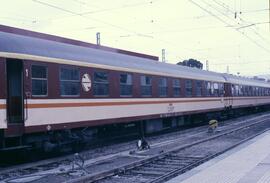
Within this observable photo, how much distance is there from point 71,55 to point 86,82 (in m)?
1.09

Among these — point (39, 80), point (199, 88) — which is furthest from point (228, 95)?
point (39, 80)

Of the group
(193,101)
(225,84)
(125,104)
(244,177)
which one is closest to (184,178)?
(244,177)

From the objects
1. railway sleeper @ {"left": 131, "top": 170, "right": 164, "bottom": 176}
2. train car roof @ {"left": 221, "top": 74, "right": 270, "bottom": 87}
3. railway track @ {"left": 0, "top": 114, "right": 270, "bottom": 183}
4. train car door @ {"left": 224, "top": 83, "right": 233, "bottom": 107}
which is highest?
train car roof @ {"left": 221, "top": 74, "right": 270, "bottom": 87}

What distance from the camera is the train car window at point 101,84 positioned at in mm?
15281

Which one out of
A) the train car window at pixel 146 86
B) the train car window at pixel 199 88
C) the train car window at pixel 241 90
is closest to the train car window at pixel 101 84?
the train car window at pixel 146 86

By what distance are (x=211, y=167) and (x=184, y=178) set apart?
53.6 inches

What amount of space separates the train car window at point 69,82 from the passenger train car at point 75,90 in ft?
A: 0.06

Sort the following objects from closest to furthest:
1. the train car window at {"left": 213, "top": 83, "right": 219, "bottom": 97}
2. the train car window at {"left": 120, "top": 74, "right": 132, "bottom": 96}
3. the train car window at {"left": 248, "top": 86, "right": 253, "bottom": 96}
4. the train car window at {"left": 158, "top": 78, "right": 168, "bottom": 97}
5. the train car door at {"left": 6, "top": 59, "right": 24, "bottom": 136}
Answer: the train car door at {"left": 6, "top": 59, "right": 24, "bottom": 136} < the train car window at {"left": 120, "top": 74, "right": 132, "bottom": 96} < the train car window at {"left": 158, "top": 78, "right": 168, "bottom": 97} < the train car window at {"left": 213, "top": 83, "right": 219, "bottom": 97} < the train car window at {"left": 248, "top": 86, "right": 253, "bottom": 96}

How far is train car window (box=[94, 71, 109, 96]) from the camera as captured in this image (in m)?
15.3

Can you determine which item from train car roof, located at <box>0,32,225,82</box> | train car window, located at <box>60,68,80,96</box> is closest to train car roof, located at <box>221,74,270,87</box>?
train car roof, located at <box>0,32,225,82</box>

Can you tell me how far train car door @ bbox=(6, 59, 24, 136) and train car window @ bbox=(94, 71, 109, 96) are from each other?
3694mm

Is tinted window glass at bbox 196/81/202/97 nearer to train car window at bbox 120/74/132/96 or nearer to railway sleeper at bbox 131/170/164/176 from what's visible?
train car window at bbox 120/74/132/96

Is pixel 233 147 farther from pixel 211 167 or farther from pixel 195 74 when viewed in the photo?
pixel 195 74

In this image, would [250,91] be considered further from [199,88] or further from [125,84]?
[125,84]
